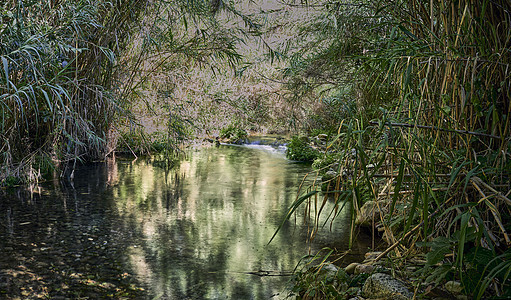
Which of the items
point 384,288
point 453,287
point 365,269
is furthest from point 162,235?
point 453,287

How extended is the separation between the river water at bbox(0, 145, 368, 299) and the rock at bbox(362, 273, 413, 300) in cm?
53

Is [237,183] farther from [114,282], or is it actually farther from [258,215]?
[114,282]

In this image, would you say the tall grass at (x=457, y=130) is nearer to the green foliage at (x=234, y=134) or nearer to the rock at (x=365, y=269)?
the rock at (x=365, y=269)

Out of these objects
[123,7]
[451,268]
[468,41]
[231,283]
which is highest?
[123,7]

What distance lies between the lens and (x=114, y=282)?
270 centimetres

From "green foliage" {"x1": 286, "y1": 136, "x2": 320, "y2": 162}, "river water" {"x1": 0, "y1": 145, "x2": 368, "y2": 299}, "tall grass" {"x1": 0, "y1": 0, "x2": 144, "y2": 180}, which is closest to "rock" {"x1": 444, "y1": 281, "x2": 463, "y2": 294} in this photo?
"river water" {"x1": 0, "y1": 145, "x2": 368, "y2": 299}

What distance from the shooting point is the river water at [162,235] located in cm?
273

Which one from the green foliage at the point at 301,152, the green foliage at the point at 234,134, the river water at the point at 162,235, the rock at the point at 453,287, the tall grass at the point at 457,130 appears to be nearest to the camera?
the tall grass at the point at 457,130

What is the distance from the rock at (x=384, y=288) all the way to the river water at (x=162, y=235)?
526mm

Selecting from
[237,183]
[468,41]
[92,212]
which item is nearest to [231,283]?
[468,41]

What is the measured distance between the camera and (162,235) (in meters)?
3.71

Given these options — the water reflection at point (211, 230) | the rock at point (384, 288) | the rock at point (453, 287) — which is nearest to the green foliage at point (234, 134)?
the water reflection at point (211, 230)

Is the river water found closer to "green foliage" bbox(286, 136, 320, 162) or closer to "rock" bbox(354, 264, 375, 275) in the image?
"rock" bbox(354, 264, 375, 275)

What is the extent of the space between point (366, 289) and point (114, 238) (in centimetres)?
213
